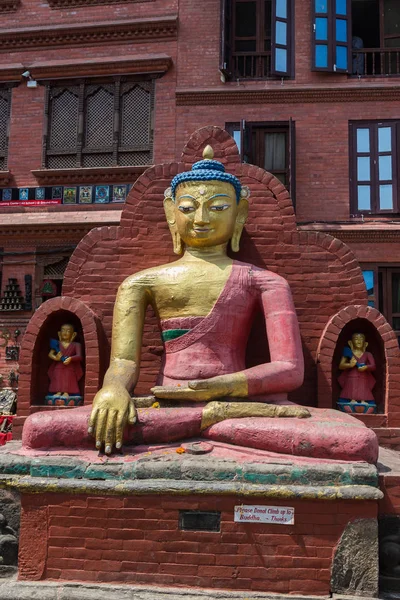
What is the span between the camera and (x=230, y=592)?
3.84 m

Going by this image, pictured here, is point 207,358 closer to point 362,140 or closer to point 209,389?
point 209,389

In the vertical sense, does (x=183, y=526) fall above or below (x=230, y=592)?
above

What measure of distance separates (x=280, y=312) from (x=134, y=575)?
92.9 inches

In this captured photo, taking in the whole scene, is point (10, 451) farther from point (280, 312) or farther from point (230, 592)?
point (280, 312)

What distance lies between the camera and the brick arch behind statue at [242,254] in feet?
19.7

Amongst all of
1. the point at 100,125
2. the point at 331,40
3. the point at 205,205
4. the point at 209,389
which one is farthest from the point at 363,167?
the point at 209,389

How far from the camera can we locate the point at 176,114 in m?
14.2

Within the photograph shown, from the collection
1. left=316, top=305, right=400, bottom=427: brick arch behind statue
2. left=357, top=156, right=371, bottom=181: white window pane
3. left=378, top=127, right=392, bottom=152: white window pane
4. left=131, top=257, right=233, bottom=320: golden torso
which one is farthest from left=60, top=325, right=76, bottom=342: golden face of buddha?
left=378, top=127, right=392, bottom=152: white window pane

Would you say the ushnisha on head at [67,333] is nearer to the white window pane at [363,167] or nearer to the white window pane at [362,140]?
the white window pane at [363,167]

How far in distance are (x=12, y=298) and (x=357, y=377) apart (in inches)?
384

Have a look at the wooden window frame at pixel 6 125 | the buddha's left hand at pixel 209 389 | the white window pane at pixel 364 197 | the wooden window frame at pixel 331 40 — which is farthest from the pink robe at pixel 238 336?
the wooden window frame at pixel 6 125

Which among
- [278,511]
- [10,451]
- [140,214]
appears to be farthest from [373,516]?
[140,214]

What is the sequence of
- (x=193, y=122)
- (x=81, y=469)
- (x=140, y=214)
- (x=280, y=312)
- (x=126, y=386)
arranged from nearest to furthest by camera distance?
1. (x=81, y=469)
2. (x=126, y=386)
3. (x=280, y=312)
4. (x=140, y=214)
5. (x=193, y=122)

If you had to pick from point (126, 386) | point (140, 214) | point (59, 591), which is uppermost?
point (140, 214)
